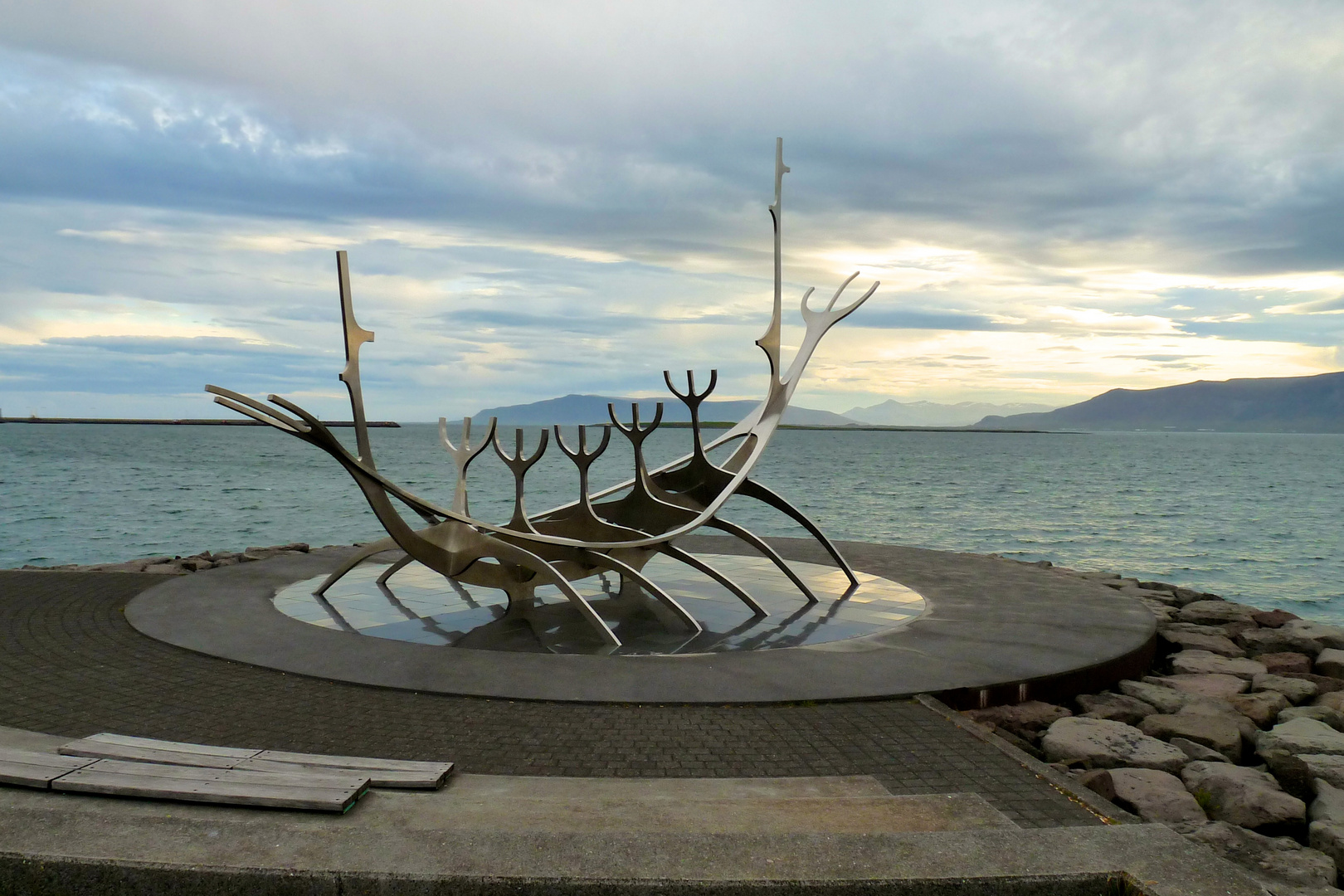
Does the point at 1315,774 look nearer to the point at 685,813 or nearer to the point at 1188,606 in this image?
the point at 685,813

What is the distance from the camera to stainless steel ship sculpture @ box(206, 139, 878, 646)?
8766mm

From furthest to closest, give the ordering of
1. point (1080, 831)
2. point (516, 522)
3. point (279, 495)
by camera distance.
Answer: point (279, 495)
point (516, 522)
point (1080, 831)

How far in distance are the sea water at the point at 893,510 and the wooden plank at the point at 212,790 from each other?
33.6 feet

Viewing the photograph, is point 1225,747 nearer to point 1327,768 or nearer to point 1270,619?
point 1327,768

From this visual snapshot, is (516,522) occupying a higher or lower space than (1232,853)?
higher

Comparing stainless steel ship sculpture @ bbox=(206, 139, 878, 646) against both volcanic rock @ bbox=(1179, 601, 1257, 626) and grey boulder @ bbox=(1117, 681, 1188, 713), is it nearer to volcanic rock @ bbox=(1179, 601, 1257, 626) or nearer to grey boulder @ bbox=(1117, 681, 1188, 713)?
grey boulder @ bbox=(1117, 681, 1188, 713)

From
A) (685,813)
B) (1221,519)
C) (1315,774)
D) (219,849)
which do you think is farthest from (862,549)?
(1221,519)

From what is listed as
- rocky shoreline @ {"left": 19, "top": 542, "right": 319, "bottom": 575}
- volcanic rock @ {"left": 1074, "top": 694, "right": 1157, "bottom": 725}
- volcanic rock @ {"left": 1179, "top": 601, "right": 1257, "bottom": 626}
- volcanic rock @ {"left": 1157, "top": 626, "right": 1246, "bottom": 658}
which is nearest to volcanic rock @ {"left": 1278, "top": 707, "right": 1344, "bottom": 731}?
volcanic rock @ {"left": 1074, "top": 694, "right": 1157, "bottom": 725}

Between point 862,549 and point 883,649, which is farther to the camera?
point 862,549

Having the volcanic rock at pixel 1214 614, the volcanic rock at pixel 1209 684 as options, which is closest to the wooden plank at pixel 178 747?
the volcanic rock at pixel 1209 684

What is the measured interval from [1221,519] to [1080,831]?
147 ft

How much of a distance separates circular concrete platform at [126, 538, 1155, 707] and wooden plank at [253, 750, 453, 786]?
1997 millimetres

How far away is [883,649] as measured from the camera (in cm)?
838

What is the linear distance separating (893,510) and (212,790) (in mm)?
42691
